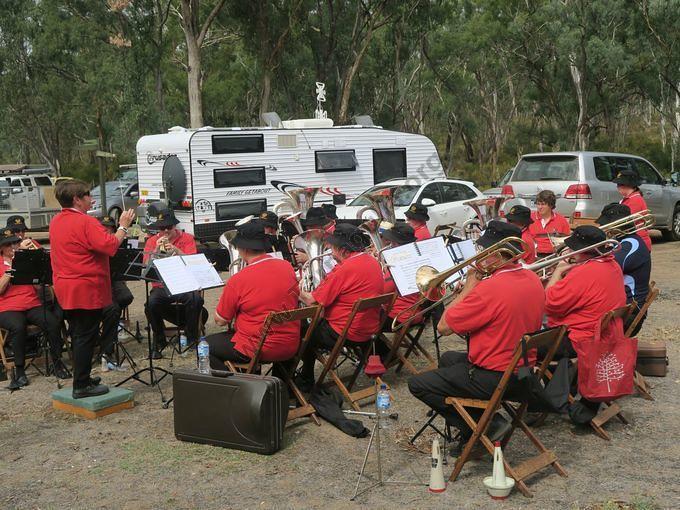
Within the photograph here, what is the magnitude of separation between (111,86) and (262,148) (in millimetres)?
23517

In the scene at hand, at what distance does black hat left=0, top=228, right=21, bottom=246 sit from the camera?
8016 mm

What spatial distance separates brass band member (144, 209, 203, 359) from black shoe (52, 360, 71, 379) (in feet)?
3.12

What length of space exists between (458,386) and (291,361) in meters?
1.65

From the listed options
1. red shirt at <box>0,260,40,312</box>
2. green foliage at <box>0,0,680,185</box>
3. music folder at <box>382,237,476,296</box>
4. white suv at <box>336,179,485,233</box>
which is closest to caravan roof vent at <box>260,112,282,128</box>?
white suv at <box>336,179,485,233</box>

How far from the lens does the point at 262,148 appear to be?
1769 cm

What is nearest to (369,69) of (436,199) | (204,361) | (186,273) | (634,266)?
(436,199)

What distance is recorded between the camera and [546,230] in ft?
29.5

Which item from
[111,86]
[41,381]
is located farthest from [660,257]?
[111,86]

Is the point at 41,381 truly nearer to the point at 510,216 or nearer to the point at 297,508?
the point at 297,508

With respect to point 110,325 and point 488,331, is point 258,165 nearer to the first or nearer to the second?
point 110,325

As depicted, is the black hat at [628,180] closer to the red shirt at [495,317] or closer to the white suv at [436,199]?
the red shirt at [495,317]

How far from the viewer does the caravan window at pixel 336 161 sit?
60.8 ft

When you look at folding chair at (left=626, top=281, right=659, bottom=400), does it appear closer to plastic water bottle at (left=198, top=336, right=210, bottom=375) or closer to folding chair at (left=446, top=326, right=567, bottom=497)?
folding chair at (left=446, top=326, right=567, bottom=497)

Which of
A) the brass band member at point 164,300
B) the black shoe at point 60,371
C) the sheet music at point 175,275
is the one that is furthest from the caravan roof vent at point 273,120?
the sheet music at point 175,275
